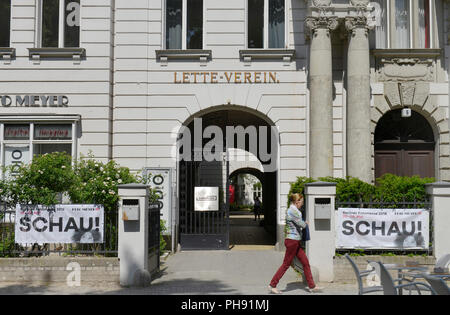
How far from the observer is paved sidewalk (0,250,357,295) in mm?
9484

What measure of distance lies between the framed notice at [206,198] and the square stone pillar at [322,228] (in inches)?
216

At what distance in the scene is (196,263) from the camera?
42.2ft

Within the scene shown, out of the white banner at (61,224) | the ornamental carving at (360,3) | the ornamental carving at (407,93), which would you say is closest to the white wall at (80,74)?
the white banner at (61,224)

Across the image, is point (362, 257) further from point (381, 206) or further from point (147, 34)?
point (147, 34)

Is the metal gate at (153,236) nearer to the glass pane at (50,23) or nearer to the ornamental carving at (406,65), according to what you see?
the glass pane at (50,23)

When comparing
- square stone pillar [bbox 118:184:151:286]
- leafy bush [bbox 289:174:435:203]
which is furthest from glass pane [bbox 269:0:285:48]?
square stone pillar [bbox 118:184:151:286]

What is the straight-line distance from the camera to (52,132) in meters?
15.3

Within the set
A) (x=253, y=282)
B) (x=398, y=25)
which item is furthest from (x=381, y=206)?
(x=398, y=25)

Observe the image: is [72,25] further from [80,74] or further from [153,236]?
[153,236]

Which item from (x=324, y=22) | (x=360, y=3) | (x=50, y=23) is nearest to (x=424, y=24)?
(x=360, y=3)

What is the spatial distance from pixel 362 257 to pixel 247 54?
7.76 m

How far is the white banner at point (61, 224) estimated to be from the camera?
→ 1043 centimetres

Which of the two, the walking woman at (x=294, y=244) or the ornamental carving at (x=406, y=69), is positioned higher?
the ornamental carving at (x=406, y=69)

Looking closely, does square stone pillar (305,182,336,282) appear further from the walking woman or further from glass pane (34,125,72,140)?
glass pane (34,125,72,140)
